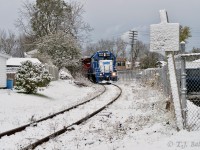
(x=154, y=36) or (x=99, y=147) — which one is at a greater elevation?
(x=154, y=36)

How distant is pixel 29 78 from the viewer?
27.2m

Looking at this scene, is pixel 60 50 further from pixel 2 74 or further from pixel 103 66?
pixel 2 74

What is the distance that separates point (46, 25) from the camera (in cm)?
6550

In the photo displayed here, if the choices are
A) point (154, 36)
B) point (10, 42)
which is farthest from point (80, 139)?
point (10, 42)

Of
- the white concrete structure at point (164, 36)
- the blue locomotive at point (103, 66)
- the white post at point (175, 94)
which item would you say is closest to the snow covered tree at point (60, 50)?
the blue locomotive at point (103, 66)

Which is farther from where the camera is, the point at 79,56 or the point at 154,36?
the point at 79,56

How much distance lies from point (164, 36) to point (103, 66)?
39.2 metres

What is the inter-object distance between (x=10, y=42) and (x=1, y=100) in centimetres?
10747

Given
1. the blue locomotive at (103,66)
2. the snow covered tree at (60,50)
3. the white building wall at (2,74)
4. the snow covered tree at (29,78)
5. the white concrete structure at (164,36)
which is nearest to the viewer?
the white concrete structure at (164,36)

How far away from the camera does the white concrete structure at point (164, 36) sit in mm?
9008

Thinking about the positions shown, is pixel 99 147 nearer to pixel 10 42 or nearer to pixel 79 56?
pixel 79 56

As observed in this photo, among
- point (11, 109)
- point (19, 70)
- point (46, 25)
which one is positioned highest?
point (46, 25)

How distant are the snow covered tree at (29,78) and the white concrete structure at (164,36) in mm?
19002

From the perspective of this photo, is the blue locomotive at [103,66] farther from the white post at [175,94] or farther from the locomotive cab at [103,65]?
the white post at [175,94]
